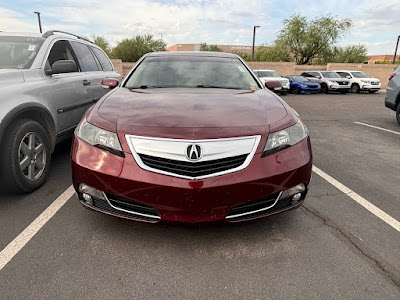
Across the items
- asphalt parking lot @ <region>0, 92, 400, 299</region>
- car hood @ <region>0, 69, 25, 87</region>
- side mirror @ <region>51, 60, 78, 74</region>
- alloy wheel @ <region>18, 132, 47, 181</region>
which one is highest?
side mirror @ <region>51, 60, 78, 74</region>

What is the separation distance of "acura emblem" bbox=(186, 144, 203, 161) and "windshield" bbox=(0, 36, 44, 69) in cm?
251

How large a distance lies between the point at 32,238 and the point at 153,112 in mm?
1389

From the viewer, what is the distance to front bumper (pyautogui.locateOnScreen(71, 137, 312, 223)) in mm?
1954

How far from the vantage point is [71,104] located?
392 centimetres

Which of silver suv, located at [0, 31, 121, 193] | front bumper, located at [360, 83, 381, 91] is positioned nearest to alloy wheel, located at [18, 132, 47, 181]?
silver suv, located at [0, 31, 121, 193]

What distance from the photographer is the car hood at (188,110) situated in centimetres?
213

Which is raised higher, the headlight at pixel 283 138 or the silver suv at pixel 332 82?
the headlight at pixel 283 138

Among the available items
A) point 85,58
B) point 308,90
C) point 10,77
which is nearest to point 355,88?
point 308,90

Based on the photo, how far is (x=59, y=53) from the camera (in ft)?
13.2

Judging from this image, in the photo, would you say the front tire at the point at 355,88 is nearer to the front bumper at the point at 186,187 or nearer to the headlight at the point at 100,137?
the front bumper at the point at 186,187

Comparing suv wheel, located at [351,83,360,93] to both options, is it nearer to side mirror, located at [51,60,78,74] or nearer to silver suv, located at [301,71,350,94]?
silver suv, located at [301,71,350,94]

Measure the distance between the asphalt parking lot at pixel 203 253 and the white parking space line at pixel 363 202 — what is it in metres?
0.01

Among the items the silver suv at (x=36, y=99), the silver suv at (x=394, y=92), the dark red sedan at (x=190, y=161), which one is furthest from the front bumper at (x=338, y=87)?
the dark red sedan at (x=190, y=161)

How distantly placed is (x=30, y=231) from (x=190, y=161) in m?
1.54
